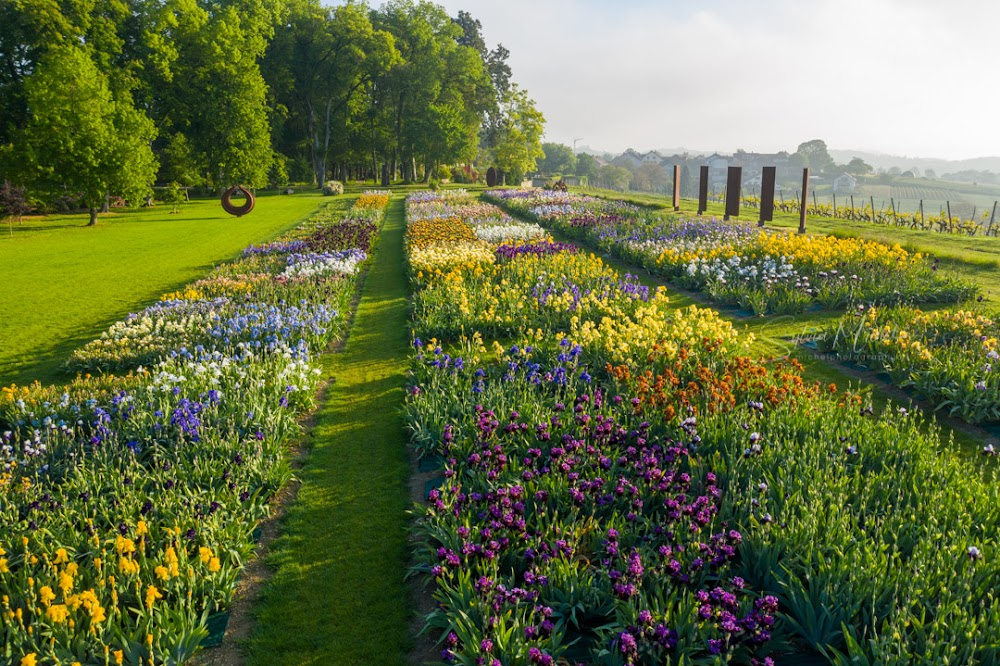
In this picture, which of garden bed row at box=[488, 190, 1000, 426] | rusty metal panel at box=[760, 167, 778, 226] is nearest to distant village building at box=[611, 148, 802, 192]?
rusty metal panel at box=[760, 167, 778, 226]

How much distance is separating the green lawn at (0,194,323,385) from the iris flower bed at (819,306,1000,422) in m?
11.7

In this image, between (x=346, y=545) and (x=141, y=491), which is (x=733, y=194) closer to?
(x=346, y=545)

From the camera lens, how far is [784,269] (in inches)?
500

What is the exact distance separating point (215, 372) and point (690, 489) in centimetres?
548

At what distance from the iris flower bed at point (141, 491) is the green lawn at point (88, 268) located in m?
2.47

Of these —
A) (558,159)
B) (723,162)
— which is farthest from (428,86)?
(723,162)

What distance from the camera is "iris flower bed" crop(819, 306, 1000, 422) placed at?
263 inches

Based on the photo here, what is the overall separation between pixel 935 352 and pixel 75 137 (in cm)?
3523

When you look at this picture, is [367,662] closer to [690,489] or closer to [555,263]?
[690,489]

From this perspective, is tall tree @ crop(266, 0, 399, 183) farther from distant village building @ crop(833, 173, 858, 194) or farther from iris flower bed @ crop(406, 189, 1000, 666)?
distant village building @ crop(833, 173, 858, 194)

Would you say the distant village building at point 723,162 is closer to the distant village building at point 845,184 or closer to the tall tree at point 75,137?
the distant village building at point 845,184

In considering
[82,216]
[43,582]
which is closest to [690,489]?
[43,582]

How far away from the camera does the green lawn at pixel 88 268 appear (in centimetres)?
1116

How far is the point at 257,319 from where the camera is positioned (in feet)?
32.3
